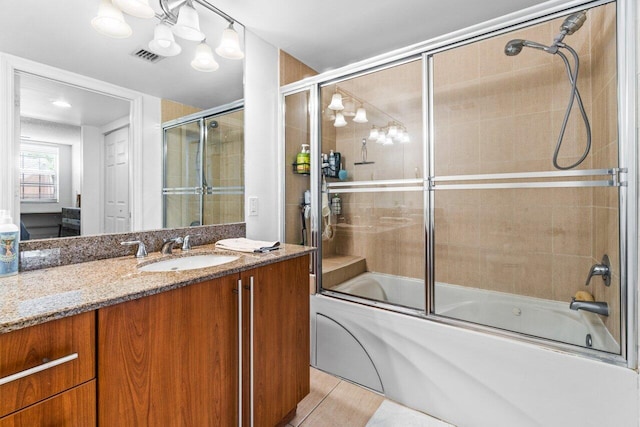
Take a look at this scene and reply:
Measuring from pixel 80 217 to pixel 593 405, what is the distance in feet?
7.43

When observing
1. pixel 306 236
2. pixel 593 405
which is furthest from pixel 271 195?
pixel 593 405

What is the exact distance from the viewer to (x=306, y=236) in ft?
7.67

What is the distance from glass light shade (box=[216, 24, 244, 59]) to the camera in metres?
1.78

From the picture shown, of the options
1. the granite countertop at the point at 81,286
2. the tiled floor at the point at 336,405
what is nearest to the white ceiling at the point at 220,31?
the granite countertop at the point at 81,286

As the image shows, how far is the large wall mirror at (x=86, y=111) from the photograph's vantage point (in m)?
1.09

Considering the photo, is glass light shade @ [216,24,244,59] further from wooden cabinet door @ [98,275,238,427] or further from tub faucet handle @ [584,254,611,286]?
tub faucet handle @ [584,254,611,286]

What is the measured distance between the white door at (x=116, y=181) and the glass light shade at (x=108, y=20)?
0.41 meters

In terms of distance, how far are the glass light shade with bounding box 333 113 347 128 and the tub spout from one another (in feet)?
6.41

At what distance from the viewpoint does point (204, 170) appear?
1.77 metres

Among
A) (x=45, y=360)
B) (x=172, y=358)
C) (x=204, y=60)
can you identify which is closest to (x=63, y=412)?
(x=45, y=360)

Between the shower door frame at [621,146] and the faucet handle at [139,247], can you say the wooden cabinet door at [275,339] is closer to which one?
the faucet handle at [139,247]

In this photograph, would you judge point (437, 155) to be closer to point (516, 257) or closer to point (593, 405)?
point (516, 257)

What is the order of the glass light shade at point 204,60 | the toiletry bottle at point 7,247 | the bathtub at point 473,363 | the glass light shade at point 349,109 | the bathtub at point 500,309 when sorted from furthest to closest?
the glass light shade at point 349,109, the glass light shade at point 204,60, the bathtub at point 500,309, the bathtub at point 473,363, the toiletry bottle at point 7,247

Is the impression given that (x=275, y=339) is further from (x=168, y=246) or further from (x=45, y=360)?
(x=45, y=360)
